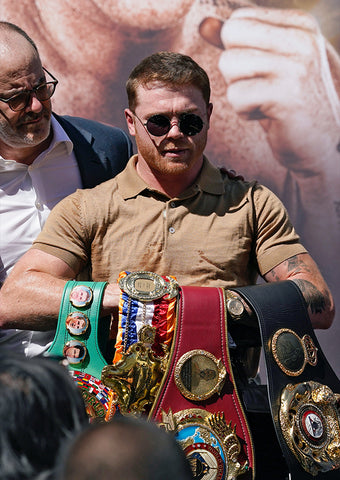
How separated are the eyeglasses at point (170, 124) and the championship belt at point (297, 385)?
2.02ft

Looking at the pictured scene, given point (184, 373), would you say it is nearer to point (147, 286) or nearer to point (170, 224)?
point (147, 286)

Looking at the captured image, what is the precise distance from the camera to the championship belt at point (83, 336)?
239 centimetres

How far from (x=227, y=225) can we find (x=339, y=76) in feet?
8.21

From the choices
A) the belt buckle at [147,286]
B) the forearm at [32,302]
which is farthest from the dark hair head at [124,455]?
the forearm at [32,302]

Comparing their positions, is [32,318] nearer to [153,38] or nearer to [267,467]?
[267,467]

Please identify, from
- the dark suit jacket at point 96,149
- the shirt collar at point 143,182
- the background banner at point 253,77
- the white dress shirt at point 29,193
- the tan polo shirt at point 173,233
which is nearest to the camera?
the tan polo shirt at point 173,233

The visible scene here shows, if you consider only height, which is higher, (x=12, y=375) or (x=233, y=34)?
(x=12, y=375)

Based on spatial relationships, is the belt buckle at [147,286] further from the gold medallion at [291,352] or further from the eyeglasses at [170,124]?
Result: the eyeglasses at [170,124]

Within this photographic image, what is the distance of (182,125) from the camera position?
2750mm

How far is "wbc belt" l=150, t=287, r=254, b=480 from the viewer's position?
7.43ft

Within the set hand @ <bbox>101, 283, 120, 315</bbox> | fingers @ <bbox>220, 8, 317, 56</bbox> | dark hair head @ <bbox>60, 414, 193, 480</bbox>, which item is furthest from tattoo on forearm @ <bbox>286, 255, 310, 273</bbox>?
fingers @ <bbox>220, 8, 317, 56</bbox>

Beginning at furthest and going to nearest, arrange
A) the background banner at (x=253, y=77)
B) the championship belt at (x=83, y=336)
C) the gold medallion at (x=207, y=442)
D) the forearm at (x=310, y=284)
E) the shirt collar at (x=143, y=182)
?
the background banner at (x=253, y=77), the shirt collar at (x=143, y=182), the forearm at (x=310, y=284), the championship belt at (x=83, y=336), the gold medallion at (x=207, y=442)

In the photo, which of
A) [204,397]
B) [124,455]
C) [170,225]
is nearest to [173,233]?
[170,225]

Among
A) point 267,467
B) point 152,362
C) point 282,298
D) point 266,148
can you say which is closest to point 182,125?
point 282,298
